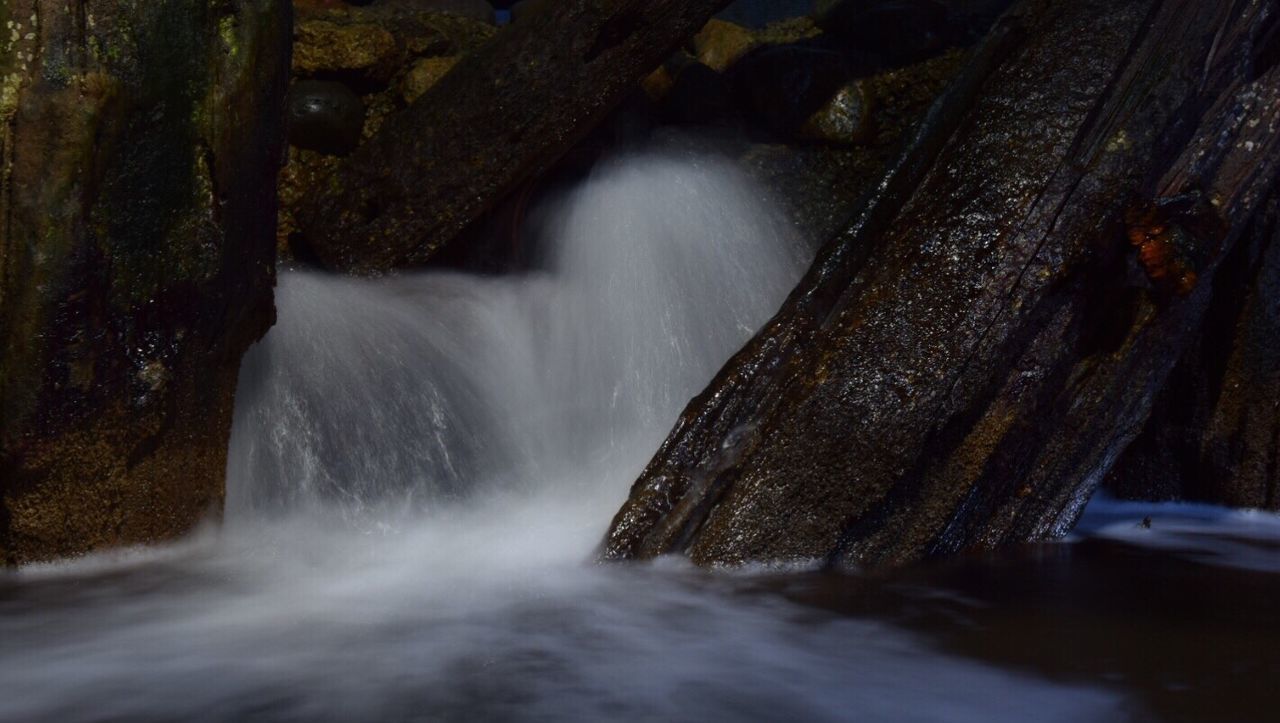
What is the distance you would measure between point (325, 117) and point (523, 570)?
341cm

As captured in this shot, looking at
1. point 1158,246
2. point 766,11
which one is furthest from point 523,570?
point 766,11

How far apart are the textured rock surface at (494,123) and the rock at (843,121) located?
1282 mm

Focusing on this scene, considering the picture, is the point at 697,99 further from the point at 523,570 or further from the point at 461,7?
the point at 523,570

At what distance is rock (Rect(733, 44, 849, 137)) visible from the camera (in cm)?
573

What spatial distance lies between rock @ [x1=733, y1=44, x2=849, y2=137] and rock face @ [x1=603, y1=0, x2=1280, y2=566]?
2.53 metres

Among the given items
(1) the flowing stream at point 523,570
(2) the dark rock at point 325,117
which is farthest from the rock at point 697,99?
(2) the dark rock at point 325,117

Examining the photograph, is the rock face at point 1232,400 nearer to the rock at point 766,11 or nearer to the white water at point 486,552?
the white water at point 486,552

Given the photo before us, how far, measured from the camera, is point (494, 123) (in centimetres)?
462

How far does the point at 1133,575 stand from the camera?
306 centimetres

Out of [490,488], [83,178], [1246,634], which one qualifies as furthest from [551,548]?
[1246,634]

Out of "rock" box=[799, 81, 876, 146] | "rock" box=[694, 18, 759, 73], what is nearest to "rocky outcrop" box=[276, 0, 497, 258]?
"rock" box=[694, 18, 759, 73]

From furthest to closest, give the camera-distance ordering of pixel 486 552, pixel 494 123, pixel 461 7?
pixel 461 7 → pixel 494 123 → pixel 486 552

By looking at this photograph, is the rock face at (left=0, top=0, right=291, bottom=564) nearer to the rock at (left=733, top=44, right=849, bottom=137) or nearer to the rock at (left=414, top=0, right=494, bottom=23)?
the rock at (left=733, top=44, right=849, bottom=137)

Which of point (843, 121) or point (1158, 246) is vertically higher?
point (843, 121)
